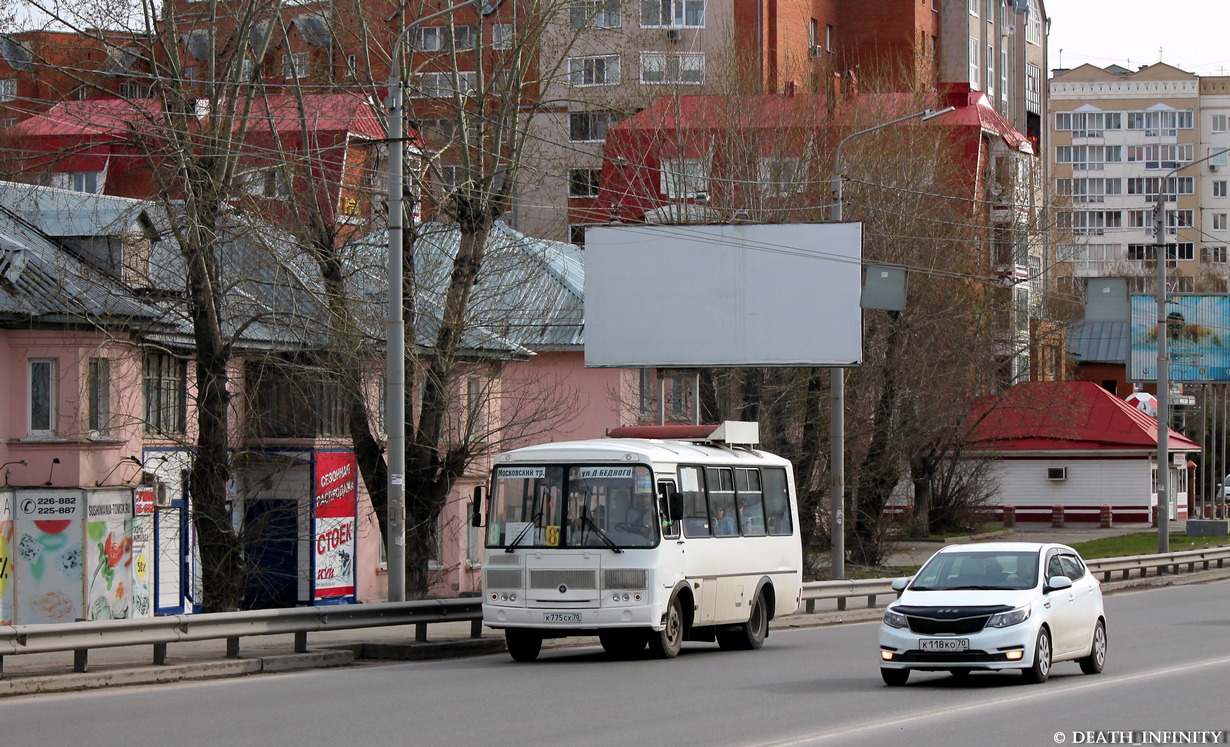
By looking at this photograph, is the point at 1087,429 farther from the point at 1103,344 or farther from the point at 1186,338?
the point at 1103,344

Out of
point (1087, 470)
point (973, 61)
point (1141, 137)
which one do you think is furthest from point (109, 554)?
point (1141, 137)

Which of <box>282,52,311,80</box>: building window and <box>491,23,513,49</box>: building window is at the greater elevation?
<box>491,23,513,49</box>: building window

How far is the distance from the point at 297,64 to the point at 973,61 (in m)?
58.7

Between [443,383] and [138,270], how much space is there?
553 cm

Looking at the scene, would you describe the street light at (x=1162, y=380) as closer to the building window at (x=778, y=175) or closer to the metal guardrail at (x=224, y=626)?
the building window at (x=778, y=175)

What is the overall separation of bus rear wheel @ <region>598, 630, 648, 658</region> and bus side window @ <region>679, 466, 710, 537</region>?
139cm

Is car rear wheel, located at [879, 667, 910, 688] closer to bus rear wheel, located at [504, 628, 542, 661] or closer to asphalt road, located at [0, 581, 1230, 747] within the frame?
asphalt road, located at [0, 581, 1230, 747]

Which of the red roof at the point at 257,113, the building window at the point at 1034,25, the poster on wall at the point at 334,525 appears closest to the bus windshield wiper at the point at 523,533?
the red roof at the point at 257,113

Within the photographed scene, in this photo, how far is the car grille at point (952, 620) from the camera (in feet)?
49.4

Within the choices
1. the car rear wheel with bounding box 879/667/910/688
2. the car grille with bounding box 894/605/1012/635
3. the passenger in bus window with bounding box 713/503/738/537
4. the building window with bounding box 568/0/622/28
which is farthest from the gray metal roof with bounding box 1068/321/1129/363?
the car grille with bounding box 894/605/1012/635

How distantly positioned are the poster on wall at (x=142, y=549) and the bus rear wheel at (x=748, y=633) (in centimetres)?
1205

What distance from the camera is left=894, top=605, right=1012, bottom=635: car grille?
15.1 metres

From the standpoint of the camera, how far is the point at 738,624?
68.0ft

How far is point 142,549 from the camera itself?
28562 mm
